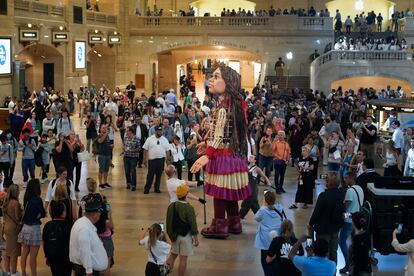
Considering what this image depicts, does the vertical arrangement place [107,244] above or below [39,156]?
below

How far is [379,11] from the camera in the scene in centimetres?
4903

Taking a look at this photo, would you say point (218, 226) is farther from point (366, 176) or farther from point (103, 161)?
point (103, 161)

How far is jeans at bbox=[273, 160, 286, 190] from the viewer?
15.2 metres

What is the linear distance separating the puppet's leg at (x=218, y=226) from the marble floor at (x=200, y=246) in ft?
0.40

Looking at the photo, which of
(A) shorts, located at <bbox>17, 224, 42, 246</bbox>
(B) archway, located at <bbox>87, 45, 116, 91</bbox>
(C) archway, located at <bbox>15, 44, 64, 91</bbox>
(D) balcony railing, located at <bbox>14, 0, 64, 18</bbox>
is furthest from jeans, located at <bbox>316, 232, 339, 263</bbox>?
(B) archway, located at <bbox>87, 45, 116, 91</bbox>

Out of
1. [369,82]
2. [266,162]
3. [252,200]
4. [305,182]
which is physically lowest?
[252,200]

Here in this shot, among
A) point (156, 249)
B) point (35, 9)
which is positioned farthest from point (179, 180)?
point (35, 9)

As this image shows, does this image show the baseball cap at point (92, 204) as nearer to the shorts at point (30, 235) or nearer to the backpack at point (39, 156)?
the shorts at point (30, 235)

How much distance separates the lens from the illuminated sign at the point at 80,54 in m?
34.1

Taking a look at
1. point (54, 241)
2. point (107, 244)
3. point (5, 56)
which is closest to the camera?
point (54, 241)

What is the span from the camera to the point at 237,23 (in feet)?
131

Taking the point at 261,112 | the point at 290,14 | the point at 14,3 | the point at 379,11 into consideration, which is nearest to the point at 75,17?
the point at 14,3

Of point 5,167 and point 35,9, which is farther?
point 35,9

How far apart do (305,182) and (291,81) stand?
A: 80.7 feet
